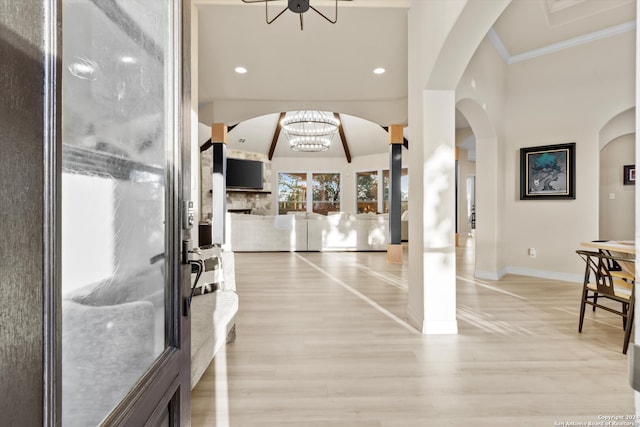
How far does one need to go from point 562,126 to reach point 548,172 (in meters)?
0.66

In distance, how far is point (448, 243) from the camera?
109 inches

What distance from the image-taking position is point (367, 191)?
471 inches

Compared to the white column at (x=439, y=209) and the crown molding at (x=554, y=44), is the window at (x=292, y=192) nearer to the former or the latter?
the crown molding at (x=554, y=44)

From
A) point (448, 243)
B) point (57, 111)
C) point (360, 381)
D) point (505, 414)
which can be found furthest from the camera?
point (448, 243)

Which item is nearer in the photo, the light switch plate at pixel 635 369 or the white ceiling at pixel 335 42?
the light switch plate at pixel 635 369

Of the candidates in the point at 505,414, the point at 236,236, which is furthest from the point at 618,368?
the point at 236,236

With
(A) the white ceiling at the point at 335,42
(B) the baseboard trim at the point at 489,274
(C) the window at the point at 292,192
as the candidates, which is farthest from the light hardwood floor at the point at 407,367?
(C) the window at the point at 292,192

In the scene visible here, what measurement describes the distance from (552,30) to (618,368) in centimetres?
408

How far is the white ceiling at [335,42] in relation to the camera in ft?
11.3

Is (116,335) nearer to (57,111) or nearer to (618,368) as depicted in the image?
(57,111)

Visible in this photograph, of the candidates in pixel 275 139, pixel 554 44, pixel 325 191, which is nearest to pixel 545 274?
pixel 554 44

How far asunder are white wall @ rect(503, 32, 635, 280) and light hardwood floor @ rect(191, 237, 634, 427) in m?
1.13

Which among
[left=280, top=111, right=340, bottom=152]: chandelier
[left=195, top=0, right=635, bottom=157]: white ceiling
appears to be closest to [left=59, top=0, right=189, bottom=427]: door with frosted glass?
[left=195, top=0, right=635, bottom=157]: white ceiling

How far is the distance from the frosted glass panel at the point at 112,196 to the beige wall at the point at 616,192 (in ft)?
21.8
